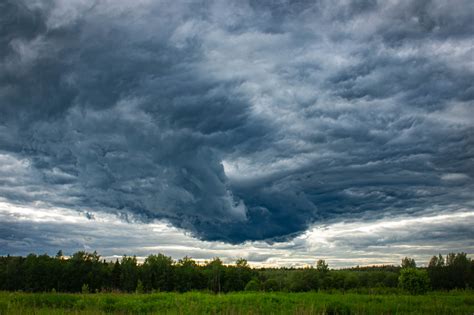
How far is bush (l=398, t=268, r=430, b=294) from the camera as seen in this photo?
38.5 meters

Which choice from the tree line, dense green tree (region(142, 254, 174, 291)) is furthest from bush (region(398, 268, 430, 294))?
dense green tree (region(142, 254, 174, 291))

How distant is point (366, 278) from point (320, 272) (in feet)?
34.7

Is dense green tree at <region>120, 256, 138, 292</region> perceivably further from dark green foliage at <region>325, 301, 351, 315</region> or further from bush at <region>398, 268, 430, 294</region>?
dark green foliage at <region>325, 301, 351, 315</region>

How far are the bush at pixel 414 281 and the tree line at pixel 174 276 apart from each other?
1053 centimetres

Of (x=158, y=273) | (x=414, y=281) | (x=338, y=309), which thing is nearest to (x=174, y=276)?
(x=158, y=273)

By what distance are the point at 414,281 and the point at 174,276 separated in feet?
123

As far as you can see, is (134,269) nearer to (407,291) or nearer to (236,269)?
(236,269)

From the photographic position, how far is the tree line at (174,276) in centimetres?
5284

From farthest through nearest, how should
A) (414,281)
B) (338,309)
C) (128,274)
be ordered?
(128,274) → (414,281) → (338,309)

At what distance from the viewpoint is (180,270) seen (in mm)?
65312

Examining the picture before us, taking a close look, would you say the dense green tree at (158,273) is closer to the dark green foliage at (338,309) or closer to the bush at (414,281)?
the bush at (414,281)

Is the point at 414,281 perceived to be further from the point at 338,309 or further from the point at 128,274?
the point at 128,274

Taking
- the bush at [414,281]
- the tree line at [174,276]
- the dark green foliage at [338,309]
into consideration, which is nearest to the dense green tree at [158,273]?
the tree line at [174,276]

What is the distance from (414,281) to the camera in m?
38.9
